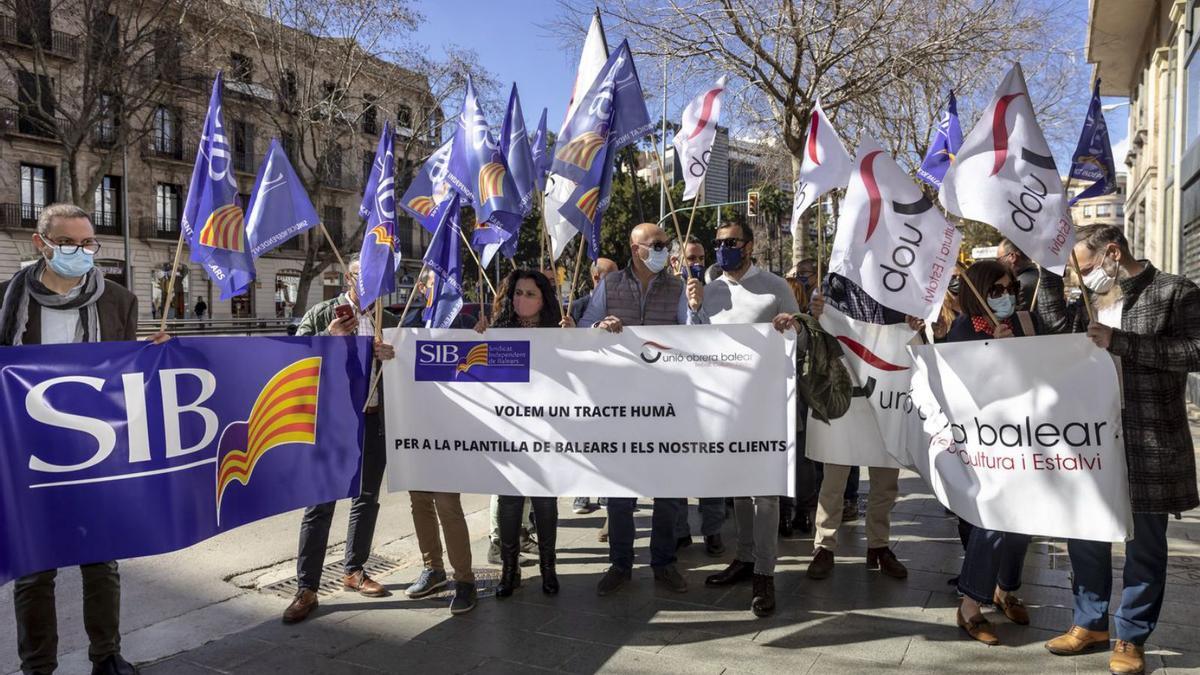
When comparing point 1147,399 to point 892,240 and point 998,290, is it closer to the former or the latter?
point 998,290

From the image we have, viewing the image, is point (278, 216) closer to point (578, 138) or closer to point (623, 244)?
point (578, 138)

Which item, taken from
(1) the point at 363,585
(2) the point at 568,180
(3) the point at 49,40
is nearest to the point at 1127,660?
(2) the point at 568,180

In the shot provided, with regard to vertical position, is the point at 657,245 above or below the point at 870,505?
above

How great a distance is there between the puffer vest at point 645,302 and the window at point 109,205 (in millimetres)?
36805

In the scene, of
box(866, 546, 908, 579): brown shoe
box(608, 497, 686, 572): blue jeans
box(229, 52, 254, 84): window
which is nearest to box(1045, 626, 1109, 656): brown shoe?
box(866, 546, 908, 579): brown shoe

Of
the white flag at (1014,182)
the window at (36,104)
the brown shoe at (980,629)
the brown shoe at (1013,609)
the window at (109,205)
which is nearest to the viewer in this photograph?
the white flag at (1014,182)

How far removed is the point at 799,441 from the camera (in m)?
5.54

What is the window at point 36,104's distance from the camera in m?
24.1

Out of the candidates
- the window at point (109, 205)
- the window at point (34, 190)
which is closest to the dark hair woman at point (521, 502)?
the window at point (34, 190)

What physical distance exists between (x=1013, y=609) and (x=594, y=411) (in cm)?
229

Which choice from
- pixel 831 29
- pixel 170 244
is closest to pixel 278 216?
pixel 831 29

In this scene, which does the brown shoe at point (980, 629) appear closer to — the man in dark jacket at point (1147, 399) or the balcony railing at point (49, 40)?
the man in dark jacket at point (1147, 399)

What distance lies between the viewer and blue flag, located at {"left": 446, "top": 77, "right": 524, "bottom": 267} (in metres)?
5.25

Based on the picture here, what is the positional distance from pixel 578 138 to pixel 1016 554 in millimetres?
3168
